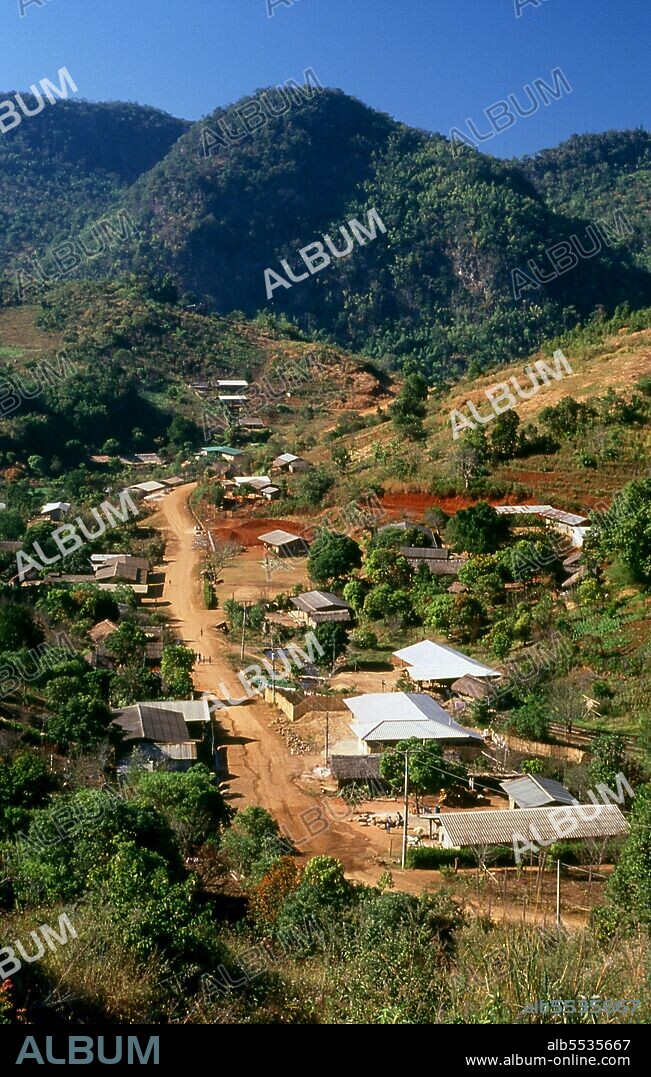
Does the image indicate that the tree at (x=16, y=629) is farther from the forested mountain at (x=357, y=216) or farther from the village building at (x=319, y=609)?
the forested mountain at (x=357, y=216)

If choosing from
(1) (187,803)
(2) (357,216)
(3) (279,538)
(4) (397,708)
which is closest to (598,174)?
(2) (357,216)

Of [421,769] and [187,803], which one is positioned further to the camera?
[421,769]

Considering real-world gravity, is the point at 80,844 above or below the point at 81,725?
below

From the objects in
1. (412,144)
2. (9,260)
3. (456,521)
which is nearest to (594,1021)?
(456,521)

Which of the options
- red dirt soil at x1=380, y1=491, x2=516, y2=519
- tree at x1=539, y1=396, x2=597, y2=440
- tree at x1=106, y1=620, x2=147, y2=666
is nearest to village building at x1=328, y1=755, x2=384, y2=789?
tree at x1=106, y1=620, x2=147, y2=666

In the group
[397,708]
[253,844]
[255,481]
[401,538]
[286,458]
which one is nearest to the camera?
[253,844]

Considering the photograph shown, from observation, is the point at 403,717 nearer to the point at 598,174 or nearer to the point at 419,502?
the point at 419,502

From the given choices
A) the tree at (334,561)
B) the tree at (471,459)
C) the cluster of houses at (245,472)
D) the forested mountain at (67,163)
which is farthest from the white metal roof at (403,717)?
the forested mountain at (67,163)
